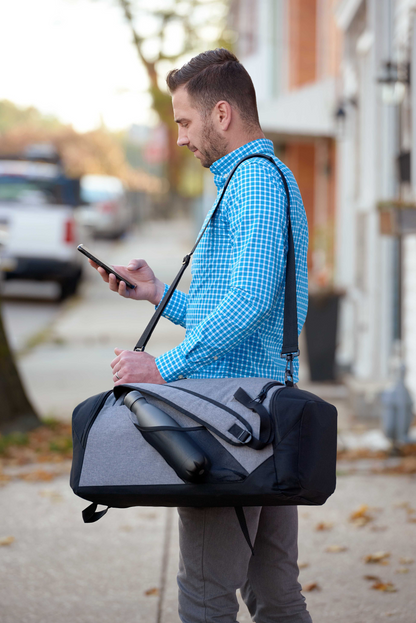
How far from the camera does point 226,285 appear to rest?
218 cm

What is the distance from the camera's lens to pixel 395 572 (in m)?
3.78

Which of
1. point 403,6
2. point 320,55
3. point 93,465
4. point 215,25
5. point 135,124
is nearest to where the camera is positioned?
point 93,465

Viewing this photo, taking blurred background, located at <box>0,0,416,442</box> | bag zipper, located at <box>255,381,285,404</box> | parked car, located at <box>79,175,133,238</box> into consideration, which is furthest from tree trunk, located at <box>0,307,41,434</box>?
parked car, located at <box>79,175,133,238</box>

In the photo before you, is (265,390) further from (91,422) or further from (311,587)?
(311,587)

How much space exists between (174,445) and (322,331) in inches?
235

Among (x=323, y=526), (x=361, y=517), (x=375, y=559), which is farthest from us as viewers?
(x=361, y=517)

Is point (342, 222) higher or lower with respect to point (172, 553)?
higher

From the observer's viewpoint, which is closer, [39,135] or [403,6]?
[403,6]

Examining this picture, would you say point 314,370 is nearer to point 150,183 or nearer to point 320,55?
point 320,55

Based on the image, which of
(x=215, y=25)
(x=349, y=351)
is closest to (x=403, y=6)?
(x=349, y=351)

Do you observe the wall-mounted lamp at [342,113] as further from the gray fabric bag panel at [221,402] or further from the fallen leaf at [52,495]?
the gray fabric bag panel at [221,402]

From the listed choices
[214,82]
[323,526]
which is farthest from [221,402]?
[323,526]

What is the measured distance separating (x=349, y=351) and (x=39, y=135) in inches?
2188

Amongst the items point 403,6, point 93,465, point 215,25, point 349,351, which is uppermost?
point 215,25
